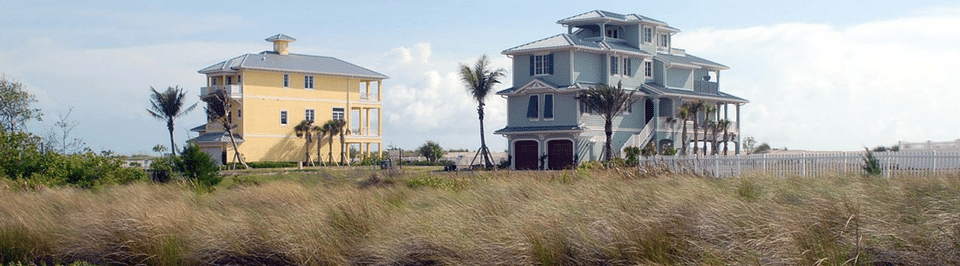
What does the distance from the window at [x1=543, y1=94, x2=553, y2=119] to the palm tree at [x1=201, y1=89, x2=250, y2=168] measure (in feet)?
63.4

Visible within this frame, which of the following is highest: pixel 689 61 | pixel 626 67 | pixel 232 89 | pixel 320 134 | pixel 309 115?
pixel 689 61

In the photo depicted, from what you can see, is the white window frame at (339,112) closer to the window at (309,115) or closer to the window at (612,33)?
the window at (309,115)

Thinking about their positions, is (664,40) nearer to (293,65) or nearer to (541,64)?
(541,64)

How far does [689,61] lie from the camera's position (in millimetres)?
55469

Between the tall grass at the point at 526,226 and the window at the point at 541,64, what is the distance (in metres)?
31.7

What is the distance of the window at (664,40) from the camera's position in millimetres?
56844

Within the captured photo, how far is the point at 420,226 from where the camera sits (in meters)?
13.1

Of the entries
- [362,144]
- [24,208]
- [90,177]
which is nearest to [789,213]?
[24,208]

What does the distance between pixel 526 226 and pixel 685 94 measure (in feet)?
139

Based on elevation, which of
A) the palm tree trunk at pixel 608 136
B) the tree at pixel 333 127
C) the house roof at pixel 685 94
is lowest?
the palm tree trunk at pixel 608 136

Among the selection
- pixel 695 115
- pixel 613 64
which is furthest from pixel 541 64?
pixel 695 115

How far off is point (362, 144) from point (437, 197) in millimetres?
54092

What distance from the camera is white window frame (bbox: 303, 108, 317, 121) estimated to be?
66.2 metres

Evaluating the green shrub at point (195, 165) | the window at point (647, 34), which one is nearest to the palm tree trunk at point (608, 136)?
the window at point (647, 34)
